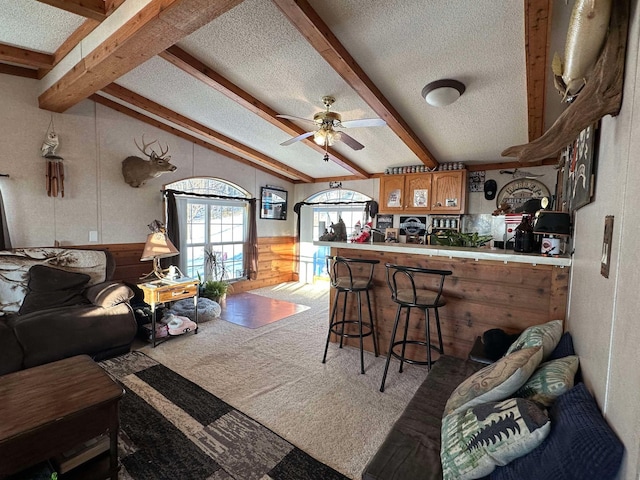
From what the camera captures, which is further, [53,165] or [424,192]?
[424,192]

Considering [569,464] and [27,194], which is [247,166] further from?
[569,464]

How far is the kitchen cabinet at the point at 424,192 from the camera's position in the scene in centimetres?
483

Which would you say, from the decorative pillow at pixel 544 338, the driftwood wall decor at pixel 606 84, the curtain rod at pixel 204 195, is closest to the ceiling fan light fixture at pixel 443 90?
the driftwood wall decor at pixel 606 84

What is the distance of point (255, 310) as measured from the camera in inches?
189

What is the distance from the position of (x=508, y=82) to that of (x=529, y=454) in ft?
9.56

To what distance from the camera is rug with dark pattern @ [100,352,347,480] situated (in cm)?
171

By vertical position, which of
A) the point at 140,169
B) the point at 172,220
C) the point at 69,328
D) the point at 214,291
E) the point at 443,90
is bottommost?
the point at 214,291

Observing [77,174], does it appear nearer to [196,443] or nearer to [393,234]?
[196,443]

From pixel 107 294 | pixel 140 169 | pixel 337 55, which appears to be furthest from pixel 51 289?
pixel 337 55

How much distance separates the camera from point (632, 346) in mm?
693

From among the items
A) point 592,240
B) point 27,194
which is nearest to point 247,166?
point 27,194

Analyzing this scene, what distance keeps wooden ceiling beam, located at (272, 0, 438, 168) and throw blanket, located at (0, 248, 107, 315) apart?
318cm

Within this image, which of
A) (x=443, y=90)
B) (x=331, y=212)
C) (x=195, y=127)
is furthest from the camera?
(x=331, y=212)

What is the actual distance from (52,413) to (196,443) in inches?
32.0
